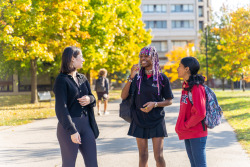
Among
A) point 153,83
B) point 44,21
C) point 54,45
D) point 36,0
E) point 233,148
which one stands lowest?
point 233,148

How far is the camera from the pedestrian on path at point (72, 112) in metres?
3.52

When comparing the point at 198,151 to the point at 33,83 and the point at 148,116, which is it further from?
the point at 33,83

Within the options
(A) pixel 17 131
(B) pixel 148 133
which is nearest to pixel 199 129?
(B) pixel 148 133

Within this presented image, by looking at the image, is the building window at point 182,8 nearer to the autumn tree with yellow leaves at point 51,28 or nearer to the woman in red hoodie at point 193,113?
the autumn tree with yellow leaves at point 51,28

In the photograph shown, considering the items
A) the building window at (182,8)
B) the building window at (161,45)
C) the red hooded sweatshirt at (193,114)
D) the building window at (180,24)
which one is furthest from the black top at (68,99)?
the building window at (182,8)

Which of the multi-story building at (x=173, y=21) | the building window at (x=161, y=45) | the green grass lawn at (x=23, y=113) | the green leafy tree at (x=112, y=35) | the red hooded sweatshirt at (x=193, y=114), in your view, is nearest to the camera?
the red hooded sweatshirt at (x=193, y=114)

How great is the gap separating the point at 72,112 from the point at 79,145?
40 centimetres

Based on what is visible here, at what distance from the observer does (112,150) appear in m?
7.01

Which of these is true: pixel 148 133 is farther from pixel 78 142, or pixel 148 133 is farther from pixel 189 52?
pixel 189 52

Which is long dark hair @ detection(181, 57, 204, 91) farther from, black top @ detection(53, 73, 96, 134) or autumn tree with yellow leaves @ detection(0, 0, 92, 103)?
autumn tree with yellow leaves @ detection(0, 0, 92, 103)

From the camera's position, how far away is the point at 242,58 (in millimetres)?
21094

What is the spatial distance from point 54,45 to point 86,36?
2042 millimetres

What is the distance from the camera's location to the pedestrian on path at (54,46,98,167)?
3.52 m

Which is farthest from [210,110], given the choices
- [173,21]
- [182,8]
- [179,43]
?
[182,8]
